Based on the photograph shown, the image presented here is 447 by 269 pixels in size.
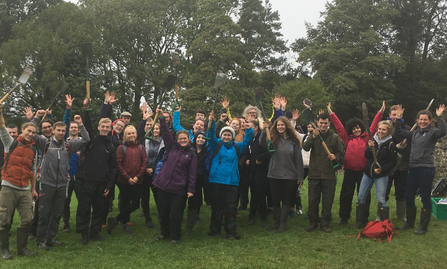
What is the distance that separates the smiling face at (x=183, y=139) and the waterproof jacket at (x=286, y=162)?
165 centimetres

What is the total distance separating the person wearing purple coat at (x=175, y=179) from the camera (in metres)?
6.18

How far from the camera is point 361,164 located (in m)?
7.01

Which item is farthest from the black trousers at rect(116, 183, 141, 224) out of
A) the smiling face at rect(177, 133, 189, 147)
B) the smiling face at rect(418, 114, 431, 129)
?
the smiling face at rect(418, 114, 431, 129)

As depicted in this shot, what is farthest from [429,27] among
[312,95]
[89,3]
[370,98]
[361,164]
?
[361,164]

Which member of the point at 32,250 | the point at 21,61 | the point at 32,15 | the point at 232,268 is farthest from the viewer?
the point at 32,15

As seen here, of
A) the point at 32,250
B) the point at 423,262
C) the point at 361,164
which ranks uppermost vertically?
the point at 361,164

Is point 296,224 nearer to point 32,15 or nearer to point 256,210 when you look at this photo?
point 256,210

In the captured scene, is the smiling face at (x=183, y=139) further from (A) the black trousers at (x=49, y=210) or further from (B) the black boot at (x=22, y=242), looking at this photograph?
(B) the black boot at (x=22, y=242)

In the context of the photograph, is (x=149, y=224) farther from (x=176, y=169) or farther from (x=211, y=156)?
(x=211, y=156)

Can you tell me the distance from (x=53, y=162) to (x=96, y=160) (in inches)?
25.9

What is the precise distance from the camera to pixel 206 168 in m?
6.66

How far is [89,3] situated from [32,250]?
30.4 m

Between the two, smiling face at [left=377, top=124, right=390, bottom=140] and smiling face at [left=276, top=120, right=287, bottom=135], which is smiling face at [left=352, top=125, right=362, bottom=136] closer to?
smiling face at [left=377, top=124, right=390, bottom=140]

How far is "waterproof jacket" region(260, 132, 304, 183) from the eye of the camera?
22.0 feet
